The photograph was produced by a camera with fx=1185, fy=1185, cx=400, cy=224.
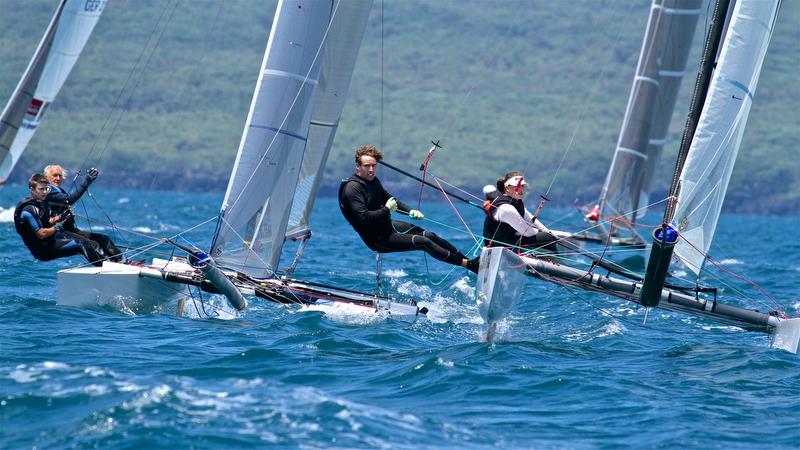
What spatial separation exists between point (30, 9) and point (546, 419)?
114 meters

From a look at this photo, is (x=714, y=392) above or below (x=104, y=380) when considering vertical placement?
above

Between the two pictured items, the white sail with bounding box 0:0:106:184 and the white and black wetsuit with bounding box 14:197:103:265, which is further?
the white sail with bounding box 0:0:106:184

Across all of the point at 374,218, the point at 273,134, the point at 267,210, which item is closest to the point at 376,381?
the point at 374,218

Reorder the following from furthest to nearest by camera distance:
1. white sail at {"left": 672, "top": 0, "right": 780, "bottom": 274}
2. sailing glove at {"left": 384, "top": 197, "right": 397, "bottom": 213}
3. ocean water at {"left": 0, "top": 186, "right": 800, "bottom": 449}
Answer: white sail at {"left": 672, "top": 0, "right": 780, "bottom": 274} → sailing glove at {"left": 384, "top": 197, "right": 397, "bottom": 213} → ocean water at {"left": 0, "top": 186, "right": 800, "bottom": 449}

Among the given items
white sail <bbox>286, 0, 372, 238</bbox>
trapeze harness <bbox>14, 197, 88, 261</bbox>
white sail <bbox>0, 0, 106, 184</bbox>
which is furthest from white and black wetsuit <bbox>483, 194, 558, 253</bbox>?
white sail <bbox>0, 0, 106, 184</bbox>

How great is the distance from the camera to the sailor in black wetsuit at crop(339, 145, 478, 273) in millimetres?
10586

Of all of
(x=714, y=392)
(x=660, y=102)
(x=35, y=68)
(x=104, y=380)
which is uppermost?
(x=660, y=102)

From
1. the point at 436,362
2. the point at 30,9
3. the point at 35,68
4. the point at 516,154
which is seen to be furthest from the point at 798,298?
the point at 30,9

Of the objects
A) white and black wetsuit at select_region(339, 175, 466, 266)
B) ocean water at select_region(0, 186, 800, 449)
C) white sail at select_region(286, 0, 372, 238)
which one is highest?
white sail at select_region(286, 0, 372, 238)

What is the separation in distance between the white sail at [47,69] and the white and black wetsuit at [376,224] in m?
10.4

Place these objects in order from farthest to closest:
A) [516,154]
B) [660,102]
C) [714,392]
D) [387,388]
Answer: [516,154]
[660,102]
[714,392]
[387,388]

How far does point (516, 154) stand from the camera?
371ft

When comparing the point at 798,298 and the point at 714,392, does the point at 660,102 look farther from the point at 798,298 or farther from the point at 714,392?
the point at 714,392

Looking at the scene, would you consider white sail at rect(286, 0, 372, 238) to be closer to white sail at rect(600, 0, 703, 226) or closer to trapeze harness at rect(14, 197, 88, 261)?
trapeze harness at rect(14, 197, 88, 261)
